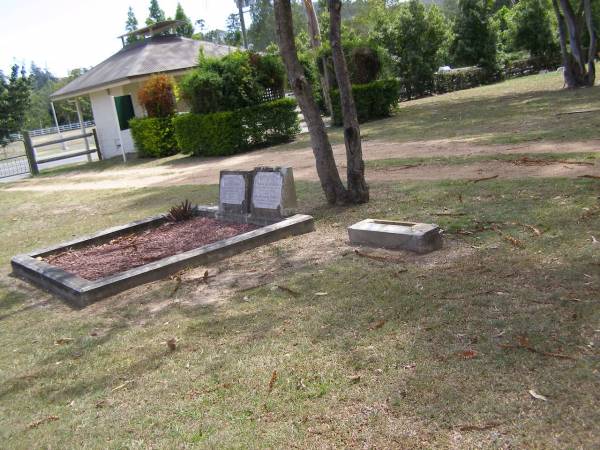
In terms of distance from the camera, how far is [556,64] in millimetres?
35094

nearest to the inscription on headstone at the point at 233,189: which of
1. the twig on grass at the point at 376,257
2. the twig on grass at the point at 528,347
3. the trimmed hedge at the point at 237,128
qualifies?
the twig on grass at the point at 376,257

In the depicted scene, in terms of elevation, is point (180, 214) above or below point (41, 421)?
above

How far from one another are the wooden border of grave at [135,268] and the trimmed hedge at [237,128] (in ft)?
34.0

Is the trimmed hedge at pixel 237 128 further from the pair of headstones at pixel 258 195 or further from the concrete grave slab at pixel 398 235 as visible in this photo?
the concrete grave slab at pixel 398 235

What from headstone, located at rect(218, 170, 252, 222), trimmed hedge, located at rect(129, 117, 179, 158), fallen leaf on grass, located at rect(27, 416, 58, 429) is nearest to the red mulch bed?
headstone, located at rect(218, 170, 252, 222)

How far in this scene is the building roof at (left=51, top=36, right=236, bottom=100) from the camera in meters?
22.9

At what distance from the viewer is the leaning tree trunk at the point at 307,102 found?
315 inches

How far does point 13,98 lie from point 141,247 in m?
21.0

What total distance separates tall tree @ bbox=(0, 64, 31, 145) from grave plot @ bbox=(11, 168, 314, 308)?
19.7 metres

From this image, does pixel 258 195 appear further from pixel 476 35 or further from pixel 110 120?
pixel 476 35

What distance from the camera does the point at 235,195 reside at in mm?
8562

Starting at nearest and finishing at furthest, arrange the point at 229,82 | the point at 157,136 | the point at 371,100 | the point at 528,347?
the point at 528,347, the point at 229,82, the point at 371,100, the point at 157,136

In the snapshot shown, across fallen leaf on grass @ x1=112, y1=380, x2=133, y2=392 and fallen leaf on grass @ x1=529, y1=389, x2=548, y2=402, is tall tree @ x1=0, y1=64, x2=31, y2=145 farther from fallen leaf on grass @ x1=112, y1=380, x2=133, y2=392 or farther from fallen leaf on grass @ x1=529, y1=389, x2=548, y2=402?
fallen leaf on grass @ x1=529, y1=389, x2=548, y2=402

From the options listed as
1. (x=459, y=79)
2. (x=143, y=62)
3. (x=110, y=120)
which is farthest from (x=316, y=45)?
(x=459, y=79)
